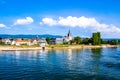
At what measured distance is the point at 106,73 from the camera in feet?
209

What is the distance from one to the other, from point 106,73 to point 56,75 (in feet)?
42.0

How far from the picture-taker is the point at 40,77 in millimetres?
57688

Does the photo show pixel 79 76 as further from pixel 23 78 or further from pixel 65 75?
pixel 23 78

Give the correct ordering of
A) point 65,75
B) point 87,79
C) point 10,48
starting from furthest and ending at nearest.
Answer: point 10,48 < point 65,75 < point 87,79

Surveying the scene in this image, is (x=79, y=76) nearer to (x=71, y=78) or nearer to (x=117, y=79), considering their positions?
(x=71, y=78)

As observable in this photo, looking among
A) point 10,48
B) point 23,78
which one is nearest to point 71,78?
point 23,78

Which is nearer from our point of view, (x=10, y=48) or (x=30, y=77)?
(x=30, y=77)

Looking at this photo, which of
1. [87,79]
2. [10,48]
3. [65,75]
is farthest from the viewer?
[10,48]

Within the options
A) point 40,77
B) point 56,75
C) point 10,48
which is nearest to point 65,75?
point 56,75

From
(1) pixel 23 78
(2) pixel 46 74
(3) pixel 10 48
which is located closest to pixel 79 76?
(2) pixel 46 74

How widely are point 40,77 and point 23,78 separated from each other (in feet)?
13.0

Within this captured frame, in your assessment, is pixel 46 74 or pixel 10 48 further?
pixel 10 48

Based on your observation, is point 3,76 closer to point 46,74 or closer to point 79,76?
point 46,74

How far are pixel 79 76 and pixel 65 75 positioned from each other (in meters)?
3.58
